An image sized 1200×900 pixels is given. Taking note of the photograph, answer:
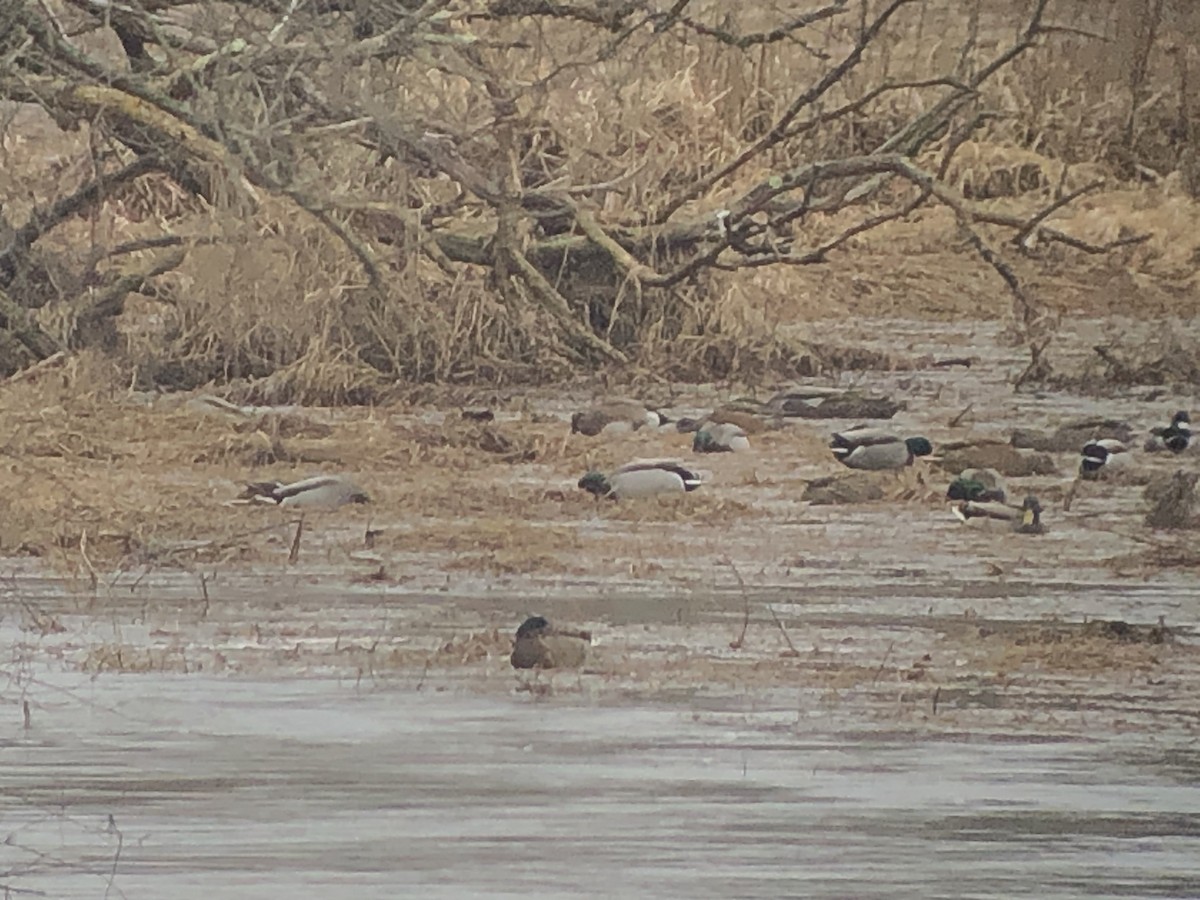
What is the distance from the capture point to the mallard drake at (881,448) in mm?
2234

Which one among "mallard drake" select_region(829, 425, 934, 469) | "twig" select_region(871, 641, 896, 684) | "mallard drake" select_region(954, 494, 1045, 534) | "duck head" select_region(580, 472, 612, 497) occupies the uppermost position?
"mallard drake" select_region(829, 425, 934, 469)

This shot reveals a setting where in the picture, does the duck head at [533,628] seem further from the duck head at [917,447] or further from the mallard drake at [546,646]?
the duck head at [917,447]

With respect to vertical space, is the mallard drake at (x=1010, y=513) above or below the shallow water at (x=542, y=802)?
above

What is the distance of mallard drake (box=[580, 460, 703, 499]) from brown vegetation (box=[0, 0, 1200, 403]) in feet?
0.43

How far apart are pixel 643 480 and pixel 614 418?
0.30ft

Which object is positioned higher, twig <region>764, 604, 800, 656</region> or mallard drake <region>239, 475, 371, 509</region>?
mallard drake <region>239, 475, 371, 509</region>

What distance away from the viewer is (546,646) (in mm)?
2180

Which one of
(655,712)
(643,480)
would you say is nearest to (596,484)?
(643,480)

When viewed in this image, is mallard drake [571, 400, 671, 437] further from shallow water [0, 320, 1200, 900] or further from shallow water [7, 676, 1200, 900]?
shallow water [7, 676, 1200, 900]

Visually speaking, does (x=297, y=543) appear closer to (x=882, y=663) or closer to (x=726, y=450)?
(x=726, y=450)

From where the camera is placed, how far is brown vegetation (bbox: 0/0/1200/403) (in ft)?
7.36

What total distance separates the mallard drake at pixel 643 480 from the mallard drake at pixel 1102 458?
47 cm

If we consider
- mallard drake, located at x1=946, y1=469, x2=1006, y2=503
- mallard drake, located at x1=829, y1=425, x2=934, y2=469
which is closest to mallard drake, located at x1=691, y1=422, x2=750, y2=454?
mallard drake, located at x1=829, y1=425, x2=934, y2=469

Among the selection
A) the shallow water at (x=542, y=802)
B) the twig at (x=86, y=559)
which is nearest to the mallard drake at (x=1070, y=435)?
the shallow water at (x=542, y=802)
